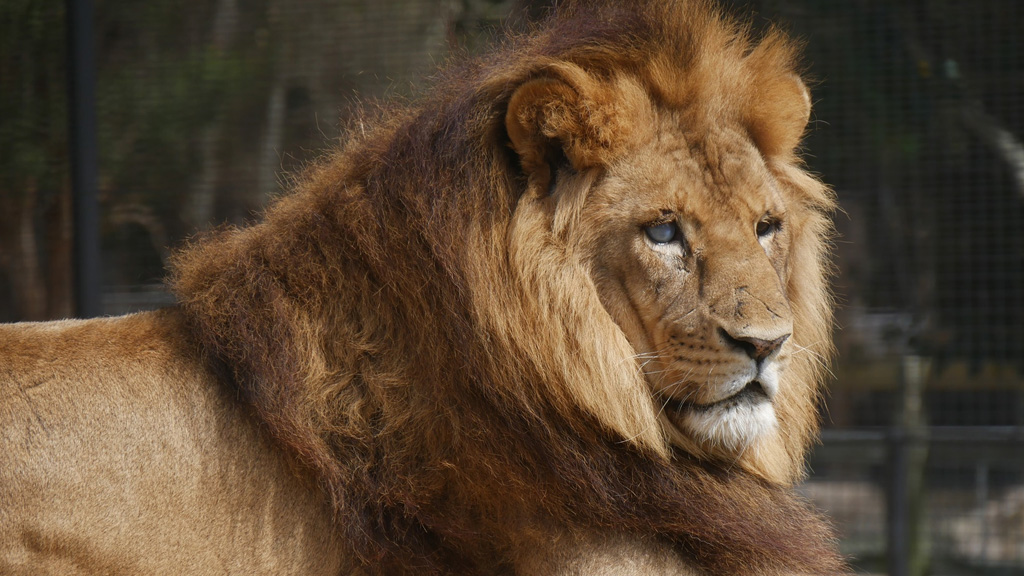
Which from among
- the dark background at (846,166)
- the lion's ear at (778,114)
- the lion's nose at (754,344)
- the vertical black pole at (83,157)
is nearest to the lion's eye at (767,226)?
the lion's ear at (778,114)

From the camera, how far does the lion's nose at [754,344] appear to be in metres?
1.94

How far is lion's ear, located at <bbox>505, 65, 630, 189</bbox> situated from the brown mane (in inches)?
1.2

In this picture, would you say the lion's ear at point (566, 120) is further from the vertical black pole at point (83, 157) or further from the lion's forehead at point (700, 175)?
the vertical black pole at point (83, 157)

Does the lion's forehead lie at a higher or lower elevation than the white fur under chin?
higher

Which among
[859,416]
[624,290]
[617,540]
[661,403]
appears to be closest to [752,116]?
[624,290]

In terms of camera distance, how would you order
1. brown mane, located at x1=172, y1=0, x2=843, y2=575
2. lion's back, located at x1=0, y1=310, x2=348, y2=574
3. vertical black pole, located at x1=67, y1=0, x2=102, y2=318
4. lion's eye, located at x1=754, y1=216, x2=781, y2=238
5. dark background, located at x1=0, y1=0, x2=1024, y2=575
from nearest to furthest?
1. lion's back, located at x1=0, y1=310, x2=348, y2=574
2. brown mane, located at x1=172, y1=0, x2=843, y2=575
3. lion's eye, located at x1=754, y1=216, x2=781, y2=238
4. vertical black pole, located at x1=67, y1=0, x2=102, y2=318
5. dark background, located at x1=0, y1=0, x2=1024, y2=575

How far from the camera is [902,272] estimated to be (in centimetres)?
527

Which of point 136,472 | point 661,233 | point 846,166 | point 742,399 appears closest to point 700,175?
point 661,233

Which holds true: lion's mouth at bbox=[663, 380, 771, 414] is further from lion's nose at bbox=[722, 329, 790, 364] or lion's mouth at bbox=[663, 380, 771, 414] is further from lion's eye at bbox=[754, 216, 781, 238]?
lion's eye at bbox=[754, 216, 781, 238]

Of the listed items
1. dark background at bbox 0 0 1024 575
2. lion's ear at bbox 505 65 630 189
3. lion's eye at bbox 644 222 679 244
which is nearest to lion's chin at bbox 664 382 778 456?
lion's eye at bbox 644 222 679 244

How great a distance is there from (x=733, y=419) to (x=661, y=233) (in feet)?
1.34

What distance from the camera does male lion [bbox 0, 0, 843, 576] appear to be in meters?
1.99

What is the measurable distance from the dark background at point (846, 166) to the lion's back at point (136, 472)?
90.0 inches

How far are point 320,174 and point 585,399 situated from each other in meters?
0.85
